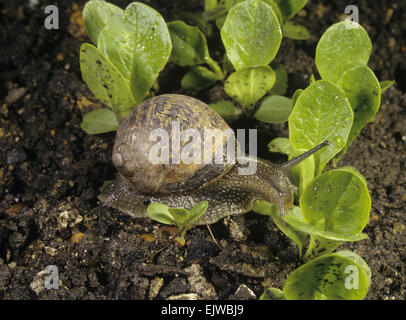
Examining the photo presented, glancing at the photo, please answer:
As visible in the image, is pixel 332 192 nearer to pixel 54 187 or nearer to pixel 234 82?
pixel 234 82

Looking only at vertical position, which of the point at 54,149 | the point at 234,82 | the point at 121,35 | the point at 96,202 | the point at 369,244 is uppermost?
the point at 121,35

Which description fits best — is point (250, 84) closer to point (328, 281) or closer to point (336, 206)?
point (336, 206)

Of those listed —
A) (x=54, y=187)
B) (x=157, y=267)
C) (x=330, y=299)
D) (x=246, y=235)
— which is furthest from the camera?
(x=54, y=187)

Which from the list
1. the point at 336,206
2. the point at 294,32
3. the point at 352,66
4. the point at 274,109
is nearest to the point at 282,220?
the point at 336,206

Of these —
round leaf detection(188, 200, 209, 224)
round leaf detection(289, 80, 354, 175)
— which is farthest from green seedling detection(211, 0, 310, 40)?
round leaf detection(188, 200, 209, 224)

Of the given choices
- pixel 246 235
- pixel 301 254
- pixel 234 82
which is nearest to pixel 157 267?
pixel 246 235

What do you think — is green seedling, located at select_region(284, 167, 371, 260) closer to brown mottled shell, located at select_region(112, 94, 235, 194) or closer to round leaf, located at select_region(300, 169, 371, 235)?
round leaf, located at select_region(300, 169, 371, 235)

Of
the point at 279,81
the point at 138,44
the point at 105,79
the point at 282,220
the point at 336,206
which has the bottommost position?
the point at 282,220
